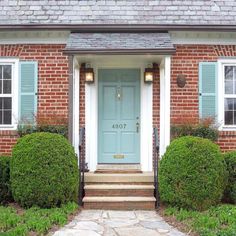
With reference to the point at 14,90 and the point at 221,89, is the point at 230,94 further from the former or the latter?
the point at 14,90

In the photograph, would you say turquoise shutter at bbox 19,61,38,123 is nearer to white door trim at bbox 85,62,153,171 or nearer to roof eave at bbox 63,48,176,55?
white door trim at bbox 85,62,153,171

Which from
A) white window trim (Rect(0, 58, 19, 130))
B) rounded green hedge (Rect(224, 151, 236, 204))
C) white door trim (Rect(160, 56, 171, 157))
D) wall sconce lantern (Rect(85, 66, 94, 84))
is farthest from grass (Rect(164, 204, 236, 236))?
white window trim (Rect(0, 58, 19, 130))

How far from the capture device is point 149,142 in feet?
28.0

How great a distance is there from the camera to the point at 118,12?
8.49m

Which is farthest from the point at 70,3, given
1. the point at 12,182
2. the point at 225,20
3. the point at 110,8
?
the point at 12,182

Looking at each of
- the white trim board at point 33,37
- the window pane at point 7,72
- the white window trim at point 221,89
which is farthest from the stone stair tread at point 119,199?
the white trim board at point 33,37

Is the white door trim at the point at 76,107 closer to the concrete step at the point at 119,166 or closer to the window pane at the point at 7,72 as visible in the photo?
the concrete step at the point at 119,166

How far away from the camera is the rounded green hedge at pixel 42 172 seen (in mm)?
6746

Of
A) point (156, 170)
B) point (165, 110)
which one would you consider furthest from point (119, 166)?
point (165, 110)

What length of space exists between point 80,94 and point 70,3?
203 centimetres

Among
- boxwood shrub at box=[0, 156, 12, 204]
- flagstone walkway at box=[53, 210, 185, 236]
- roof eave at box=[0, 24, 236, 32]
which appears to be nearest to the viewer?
flagstone walkway at box=[53, 210, 185, 236]

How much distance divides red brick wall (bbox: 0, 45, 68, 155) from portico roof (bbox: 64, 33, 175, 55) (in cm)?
65

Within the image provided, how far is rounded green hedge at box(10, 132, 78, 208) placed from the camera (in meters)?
6.75

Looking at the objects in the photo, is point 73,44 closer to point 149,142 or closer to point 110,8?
point 110,8
